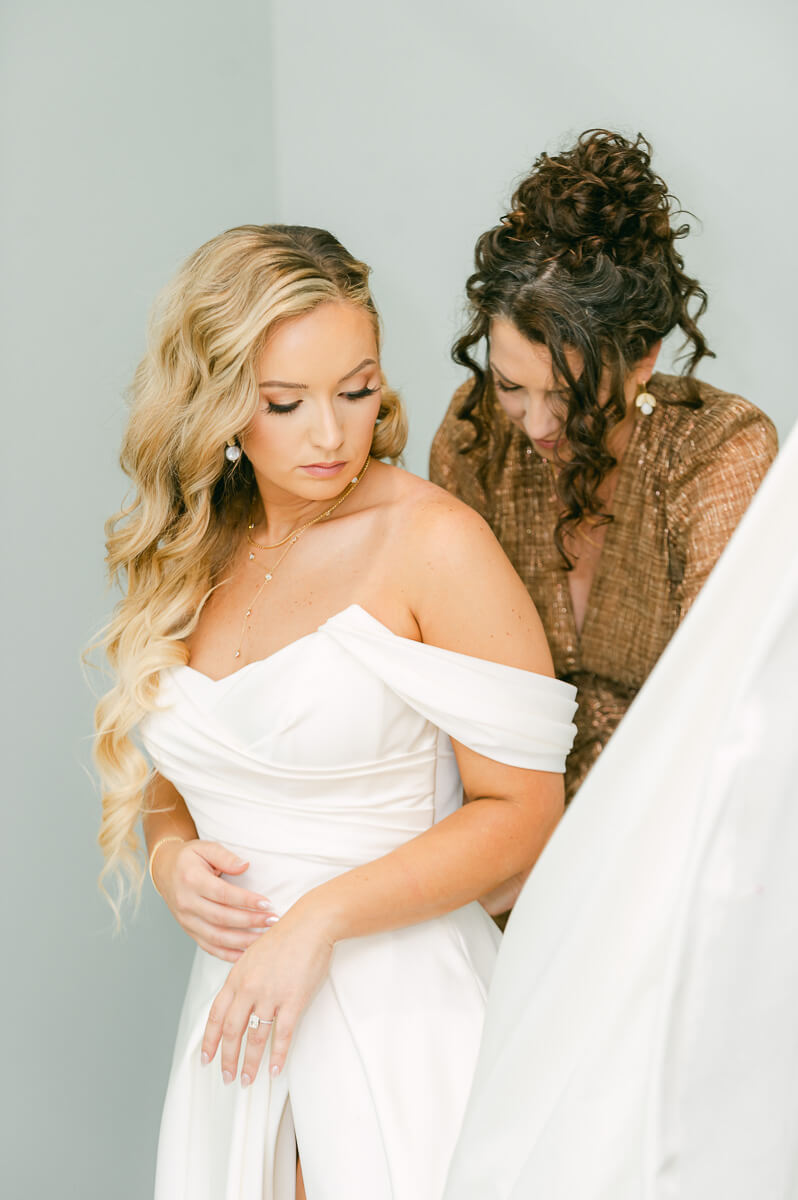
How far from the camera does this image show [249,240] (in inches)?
48.8

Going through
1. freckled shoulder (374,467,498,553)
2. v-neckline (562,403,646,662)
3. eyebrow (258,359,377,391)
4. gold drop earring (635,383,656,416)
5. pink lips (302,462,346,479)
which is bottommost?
v-neckline (562,403,646,662)

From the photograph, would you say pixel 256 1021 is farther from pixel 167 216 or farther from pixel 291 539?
pixel 167 216

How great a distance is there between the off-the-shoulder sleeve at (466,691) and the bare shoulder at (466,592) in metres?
0.02

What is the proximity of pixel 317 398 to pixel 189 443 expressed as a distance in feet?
0.66

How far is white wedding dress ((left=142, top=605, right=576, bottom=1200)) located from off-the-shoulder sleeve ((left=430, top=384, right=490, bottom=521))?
0.50 metres

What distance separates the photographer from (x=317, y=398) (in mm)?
1204

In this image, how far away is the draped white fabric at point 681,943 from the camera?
0.57 m

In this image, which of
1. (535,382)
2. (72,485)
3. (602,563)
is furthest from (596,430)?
(72,485)

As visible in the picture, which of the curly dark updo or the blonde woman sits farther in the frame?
the curly dark updo

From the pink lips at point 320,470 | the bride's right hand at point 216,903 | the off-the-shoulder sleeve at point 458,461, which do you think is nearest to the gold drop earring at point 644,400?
the off-the-shoulder sleeve at point 458,461

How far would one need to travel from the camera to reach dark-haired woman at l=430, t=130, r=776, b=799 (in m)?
1.39

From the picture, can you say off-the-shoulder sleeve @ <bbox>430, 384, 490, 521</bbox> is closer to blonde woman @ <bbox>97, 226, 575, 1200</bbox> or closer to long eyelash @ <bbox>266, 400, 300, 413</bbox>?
blonde woman @ <bbox>97, 226, 575, 1200</bbox>

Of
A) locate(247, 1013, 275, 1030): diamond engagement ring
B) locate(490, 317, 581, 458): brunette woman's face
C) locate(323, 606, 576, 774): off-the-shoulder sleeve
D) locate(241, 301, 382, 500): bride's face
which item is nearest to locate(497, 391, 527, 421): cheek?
locate(490, 317, 581, 458): brunette woman's face

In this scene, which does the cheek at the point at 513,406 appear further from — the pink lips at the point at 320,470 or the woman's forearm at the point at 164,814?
the woman's forearm at the point at 164,814
